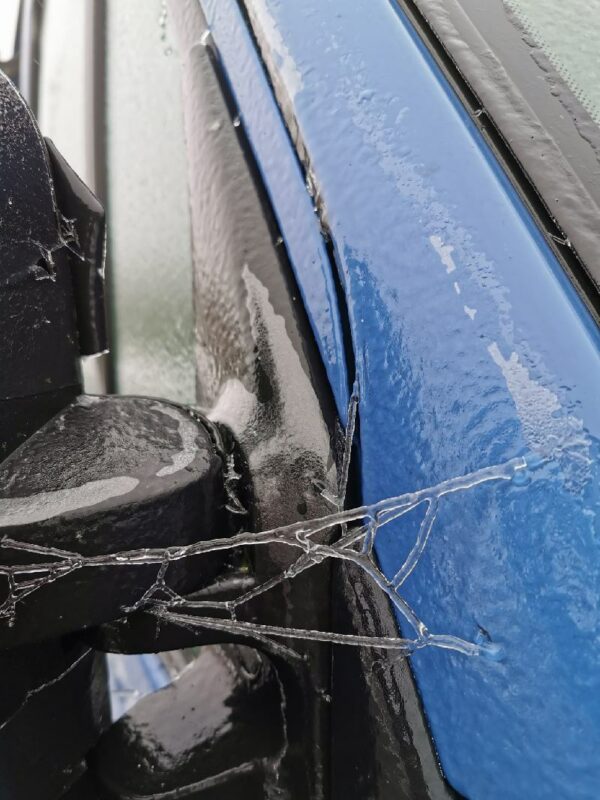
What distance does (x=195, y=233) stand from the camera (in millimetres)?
1271

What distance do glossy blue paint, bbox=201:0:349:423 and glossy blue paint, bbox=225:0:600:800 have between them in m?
0.04

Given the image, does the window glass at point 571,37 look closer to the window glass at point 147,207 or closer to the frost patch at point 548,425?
the frost patch at point 548,425

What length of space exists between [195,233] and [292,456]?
49 cm

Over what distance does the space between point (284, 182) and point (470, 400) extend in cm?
45

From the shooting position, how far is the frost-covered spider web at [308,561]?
845mm

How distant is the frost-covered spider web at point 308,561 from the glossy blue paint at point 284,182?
0.34ft

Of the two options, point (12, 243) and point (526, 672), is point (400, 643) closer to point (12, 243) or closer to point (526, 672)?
point (526, 672)

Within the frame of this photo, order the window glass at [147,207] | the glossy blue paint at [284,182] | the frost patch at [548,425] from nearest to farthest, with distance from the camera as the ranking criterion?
the frost patch at [548,425], the glossy blue paint at [284,182], the window glass at [147,207]

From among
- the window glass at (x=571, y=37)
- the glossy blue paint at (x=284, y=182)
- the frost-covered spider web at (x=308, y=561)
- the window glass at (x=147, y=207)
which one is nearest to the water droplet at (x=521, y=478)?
the frost-covered spider web at (x=308, y=561)

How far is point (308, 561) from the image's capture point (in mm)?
966

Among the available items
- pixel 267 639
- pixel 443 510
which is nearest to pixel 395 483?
pixel 443 510

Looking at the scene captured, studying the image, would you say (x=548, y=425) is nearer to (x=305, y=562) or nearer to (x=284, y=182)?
(x=305, y=562)

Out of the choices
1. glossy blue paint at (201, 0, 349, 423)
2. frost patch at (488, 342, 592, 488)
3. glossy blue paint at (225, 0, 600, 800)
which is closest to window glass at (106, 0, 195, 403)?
glossy blue paint at (201, 0, 349, 423)

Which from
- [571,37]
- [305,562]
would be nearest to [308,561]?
[305,562]
